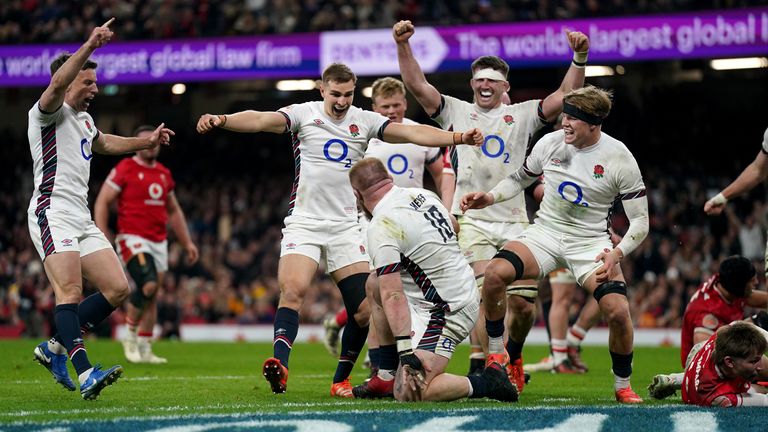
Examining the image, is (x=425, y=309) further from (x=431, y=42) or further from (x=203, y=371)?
(x=431, y=42)

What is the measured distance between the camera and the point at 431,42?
22.0 m

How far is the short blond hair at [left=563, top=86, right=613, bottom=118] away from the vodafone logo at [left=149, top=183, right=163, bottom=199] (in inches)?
256

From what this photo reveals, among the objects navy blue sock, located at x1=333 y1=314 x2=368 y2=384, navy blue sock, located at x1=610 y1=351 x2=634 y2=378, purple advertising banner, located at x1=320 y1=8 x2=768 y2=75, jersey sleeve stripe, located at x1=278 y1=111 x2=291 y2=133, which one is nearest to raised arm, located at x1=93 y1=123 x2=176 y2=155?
jersey sleeve stripe, located at x1=278 y1=111 x2=291 y2=133

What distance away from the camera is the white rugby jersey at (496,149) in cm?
909

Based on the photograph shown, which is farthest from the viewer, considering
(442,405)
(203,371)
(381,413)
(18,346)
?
(18,346)

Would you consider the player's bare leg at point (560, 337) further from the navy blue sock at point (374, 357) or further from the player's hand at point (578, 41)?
the player's hand at point (578, 41)

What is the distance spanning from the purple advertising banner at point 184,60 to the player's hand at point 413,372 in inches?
649

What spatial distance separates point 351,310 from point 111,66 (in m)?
17.6

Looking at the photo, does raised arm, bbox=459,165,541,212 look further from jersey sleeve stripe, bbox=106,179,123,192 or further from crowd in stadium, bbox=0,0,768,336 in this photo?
crowd in stadium, bbox=0,0,768,336

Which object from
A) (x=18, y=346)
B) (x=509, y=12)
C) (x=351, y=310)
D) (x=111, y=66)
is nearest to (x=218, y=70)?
(x=111, y=66)

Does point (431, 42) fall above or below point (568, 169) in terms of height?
above

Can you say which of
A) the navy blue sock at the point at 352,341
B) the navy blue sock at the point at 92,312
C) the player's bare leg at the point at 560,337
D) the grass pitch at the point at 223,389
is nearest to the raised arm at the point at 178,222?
the grass pitch at the point at 223,389

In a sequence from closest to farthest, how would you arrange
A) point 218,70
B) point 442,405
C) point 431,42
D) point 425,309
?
point 442,405 < point 425,309 < point 431,42 < point 218,70

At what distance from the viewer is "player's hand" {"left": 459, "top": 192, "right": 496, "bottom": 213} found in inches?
316
